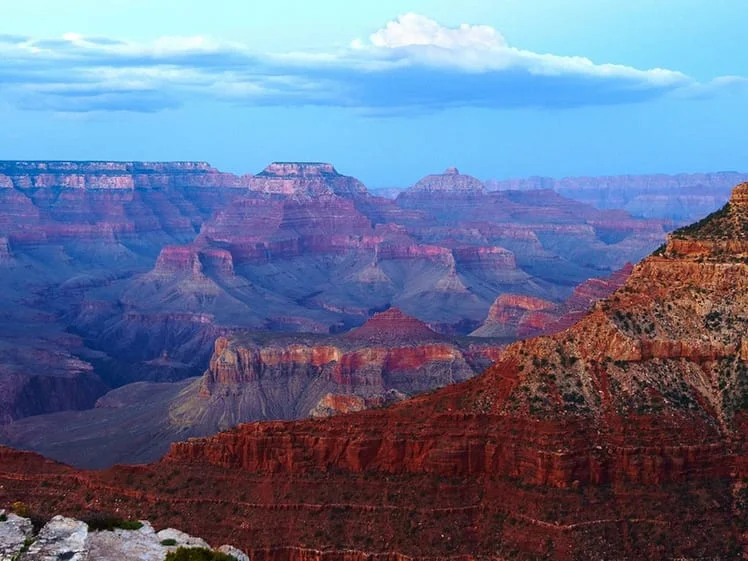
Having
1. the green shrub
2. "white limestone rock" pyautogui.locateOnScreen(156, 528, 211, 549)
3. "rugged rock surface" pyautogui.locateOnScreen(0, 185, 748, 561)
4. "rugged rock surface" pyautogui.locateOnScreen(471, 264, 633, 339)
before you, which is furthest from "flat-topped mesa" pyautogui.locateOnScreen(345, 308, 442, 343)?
the green shrub

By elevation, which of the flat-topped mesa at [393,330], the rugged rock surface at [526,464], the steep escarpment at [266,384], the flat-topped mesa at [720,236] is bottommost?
the steep escarpment at [266,384]

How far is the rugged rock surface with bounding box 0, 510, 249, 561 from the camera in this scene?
100.0ft

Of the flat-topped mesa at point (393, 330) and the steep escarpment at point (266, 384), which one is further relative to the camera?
the flat-topped mesa at point (393, 330)

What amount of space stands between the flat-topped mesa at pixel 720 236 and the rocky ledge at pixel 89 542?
32.3 m

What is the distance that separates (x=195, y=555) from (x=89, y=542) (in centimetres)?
419

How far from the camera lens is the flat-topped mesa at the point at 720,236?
178 feet

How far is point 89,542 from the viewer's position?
32875 mm

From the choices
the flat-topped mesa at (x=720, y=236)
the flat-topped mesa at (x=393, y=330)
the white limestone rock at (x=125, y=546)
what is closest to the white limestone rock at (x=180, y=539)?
the white limestone rock at (x=125, y=546)

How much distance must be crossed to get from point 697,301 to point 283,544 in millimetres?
24097

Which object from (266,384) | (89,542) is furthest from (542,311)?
(89,542)

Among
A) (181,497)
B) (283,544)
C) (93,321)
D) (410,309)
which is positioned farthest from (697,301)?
(93,321)

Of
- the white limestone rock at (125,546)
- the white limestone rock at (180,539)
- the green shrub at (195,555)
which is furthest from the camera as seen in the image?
the white limestone rock at (180,539)

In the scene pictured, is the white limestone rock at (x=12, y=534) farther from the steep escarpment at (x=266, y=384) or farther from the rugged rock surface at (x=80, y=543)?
the steep escarpment at (x=266, y=384)

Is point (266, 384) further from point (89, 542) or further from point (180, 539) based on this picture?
point (89, 542)
